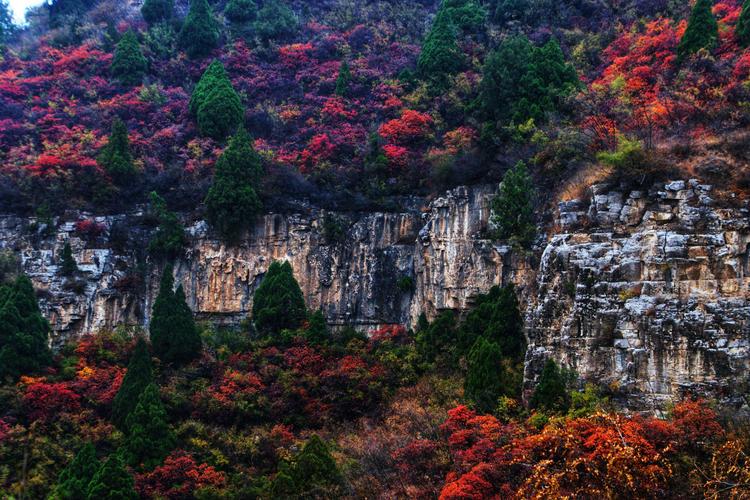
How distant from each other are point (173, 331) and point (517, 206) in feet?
48.8

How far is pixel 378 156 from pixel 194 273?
1030cm

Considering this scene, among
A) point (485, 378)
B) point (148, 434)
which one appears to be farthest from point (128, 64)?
point (485, 378)

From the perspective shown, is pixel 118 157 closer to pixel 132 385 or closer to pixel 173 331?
pixel 173 331

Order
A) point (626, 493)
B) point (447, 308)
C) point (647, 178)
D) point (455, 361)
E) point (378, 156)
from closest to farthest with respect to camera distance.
A: point (626, 493), point (647, 178), point (455, 361), point (447, 308), point (378, 156)

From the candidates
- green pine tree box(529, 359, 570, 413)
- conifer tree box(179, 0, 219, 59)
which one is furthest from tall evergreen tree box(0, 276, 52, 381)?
conifer tree box(179, 0, 219, 59)

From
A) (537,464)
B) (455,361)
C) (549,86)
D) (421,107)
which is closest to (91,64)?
(421,107)

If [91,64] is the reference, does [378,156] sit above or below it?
below

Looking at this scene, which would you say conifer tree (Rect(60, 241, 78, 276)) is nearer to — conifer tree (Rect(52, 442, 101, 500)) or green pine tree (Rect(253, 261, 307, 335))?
green pine tree (Rect(253, 261, 307, 335))

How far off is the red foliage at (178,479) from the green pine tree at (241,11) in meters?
36.8

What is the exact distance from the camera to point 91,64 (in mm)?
54688

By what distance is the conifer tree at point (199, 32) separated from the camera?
183ft

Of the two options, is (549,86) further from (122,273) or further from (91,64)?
(91,64)

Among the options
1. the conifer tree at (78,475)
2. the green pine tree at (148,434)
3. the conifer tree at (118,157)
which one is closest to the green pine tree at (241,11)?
the conifer tree at (118,157)

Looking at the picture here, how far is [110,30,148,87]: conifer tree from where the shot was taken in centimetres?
5266
